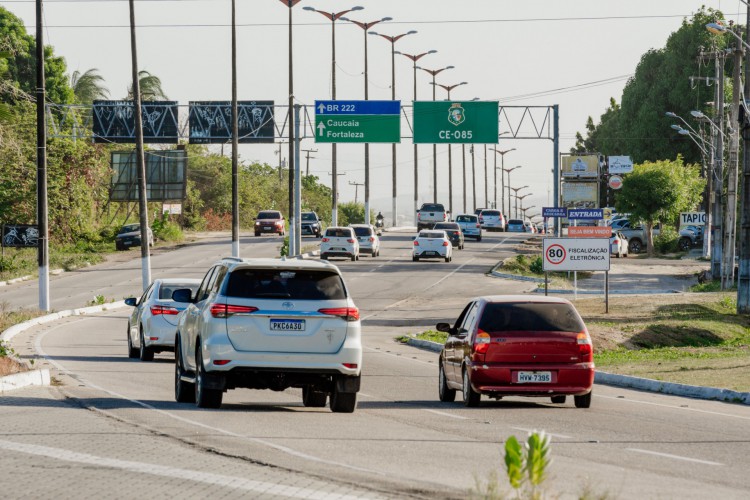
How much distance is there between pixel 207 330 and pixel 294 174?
49.1 meters

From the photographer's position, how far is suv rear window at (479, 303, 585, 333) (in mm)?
18156

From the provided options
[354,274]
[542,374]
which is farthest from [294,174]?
[542,374]

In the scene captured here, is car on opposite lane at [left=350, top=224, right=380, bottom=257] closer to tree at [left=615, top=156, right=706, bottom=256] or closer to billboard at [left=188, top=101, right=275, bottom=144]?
billboard at [left=188, top=101, right=275, bottom=144]

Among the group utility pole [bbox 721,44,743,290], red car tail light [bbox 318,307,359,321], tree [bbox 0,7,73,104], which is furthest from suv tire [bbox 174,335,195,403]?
tree [bbox 0,7,73,104]

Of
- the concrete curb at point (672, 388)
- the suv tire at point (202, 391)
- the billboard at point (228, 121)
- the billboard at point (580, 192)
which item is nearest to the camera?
the suv tire at point (202, 391)

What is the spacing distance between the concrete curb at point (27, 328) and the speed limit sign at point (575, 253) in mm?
15073

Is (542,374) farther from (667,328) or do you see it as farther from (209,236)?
(209,236)

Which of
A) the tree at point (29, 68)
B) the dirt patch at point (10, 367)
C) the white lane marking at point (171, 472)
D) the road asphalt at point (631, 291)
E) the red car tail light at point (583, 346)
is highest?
the tree at point (29, 68)

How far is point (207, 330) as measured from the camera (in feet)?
51.9

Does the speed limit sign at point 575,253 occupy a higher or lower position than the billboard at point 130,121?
lower

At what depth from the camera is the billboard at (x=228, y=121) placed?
2842 inches

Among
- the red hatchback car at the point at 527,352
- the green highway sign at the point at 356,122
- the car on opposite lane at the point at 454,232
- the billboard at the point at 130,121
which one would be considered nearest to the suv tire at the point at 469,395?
the red hatchback car at the point at 527,352

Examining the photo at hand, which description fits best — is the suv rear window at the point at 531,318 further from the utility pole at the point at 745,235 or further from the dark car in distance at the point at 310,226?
the dark car in distance at the point at 310,226

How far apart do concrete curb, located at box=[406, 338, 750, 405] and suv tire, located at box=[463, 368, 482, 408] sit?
14.4ft
